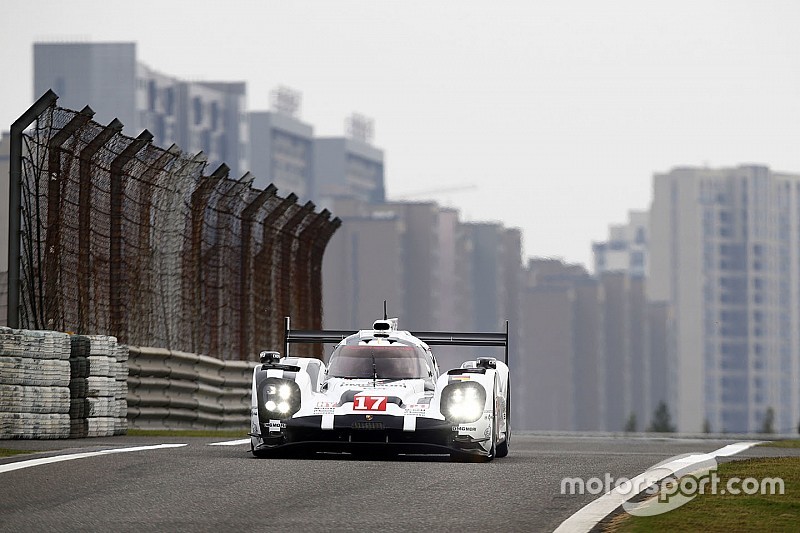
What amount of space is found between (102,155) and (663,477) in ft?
30.6

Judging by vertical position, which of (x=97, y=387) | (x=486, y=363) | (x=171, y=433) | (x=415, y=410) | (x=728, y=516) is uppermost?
(x=486, y=363)

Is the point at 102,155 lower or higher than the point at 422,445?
higher

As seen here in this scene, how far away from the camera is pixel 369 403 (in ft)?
45.9

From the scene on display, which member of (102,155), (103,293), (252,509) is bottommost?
(252,509)

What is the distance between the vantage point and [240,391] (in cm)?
2483

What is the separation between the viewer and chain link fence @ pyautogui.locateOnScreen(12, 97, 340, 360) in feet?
59.4

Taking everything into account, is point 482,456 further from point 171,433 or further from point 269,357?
point 171,433

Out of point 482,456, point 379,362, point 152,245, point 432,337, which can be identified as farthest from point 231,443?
point 152,245

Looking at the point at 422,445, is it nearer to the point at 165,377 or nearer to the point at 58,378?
the point at 58,378

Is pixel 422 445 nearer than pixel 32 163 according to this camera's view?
Yes

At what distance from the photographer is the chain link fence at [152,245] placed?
59.4 feet

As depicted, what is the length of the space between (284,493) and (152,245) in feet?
39.4

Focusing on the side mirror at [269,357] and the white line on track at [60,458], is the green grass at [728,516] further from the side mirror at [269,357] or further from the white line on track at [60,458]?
the side mirror at [269,357]

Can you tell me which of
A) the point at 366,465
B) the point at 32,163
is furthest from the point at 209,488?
the point at 32,163
